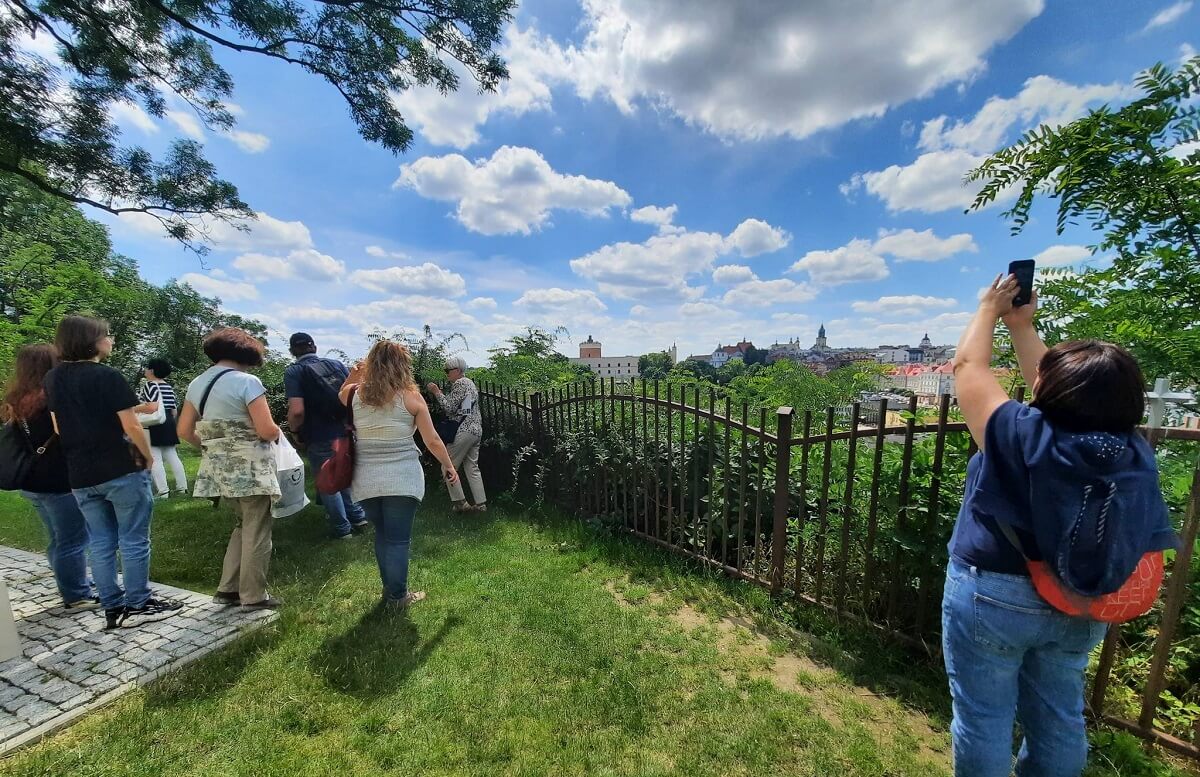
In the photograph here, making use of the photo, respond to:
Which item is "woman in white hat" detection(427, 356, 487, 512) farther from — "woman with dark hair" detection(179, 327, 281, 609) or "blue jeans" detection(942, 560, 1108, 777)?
"blue jeans" detection(942, 560, 1108, 777)

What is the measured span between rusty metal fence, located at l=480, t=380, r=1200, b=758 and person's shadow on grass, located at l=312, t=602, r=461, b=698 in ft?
6.71

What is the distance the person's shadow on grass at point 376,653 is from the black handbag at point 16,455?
220 centimetres

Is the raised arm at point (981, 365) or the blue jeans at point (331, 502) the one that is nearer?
the raised arm at point (981, 365)

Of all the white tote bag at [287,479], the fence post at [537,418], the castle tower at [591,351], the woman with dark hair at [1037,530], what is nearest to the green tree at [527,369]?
the fence post at [537,418]

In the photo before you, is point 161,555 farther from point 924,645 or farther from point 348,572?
point 924,645

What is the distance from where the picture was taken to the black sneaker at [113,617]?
3068 millimetres

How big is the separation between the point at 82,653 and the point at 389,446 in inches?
81.3

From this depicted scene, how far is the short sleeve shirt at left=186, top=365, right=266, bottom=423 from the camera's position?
9.95 feet

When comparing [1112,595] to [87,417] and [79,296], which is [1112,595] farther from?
[79,296]

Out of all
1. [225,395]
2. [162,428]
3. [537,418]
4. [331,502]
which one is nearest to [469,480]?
[537,418]

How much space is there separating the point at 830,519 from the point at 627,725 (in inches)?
73.1

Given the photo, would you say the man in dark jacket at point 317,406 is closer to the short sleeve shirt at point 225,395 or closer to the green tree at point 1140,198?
the short sleeve shirt at point 225,395

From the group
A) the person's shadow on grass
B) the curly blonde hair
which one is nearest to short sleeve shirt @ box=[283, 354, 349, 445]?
the curly blonde hair

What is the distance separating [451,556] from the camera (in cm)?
433
